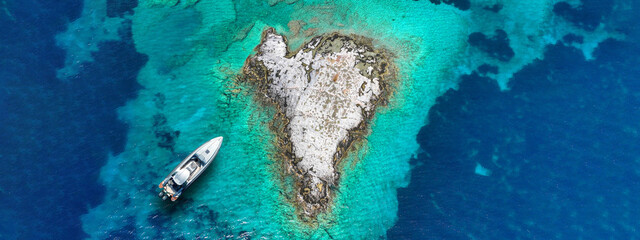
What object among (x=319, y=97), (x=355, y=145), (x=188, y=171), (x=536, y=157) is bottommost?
(x=536, y=157)

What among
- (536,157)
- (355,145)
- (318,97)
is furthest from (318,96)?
(536,157)

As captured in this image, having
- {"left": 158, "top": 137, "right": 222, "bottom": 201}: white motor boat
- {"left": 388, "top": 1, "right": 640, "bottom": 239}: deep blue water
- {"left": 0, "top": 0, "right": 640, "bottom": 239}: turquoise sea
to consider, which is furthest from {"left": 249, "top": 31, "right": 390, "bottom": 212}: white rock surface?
{"left": 158, "top": 137, "right": 222, "bottom": 201}: white motor boat

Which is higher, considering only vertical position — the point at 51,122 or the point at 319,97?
the point at 51,122

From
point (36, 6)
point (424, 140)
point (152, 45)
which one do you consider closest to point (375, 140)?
point (424, 140)

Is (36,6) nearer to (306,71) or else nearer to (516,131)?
(306,71)

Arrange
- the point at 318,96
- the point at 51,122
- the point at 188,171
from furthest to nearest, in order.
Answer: the point at 318,96
the point at 51,122
the point at 188,171

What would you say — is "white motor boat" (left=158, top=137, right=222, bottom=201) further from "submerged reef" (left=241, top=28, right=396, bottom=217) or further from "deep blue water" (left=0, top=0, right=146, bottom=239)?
"deep blue water" (left=0, top=0, right=146, bottom=239)

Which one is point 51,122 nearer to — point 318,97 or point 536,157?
point 318,97
